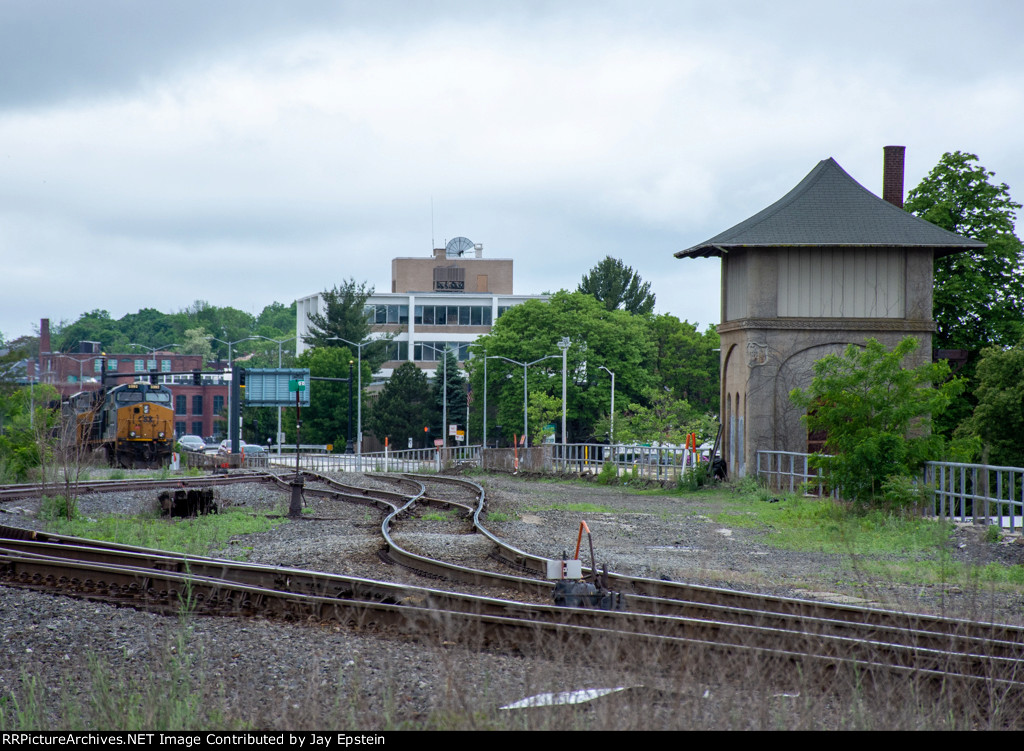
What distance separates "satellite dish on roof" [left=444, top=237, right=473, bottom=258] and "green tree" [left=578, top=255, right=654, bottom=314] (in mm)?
18855

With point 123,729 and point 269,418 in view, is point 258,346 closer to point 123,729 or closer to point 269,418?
point 269,418

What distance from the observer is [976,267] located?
39969mm

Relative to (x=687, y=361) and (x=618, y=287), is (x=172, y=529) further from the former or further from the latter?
(x=618, y=287)

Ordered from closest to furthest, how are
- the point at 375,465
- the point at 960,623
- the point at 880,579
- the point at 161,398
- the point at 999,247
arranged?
the point at 960,623 → the point at 880,579 → the point at 999,247 → the point at 161,398 → the point at 375,465

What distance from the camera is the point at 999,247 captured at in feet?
131

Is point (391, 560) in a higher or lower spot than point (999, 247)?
lower

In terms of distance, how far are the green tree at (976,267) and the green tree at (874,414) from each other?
811 inches

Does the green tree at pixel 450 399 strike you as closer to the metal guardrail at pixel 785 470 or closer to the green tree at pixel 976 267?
the green tree at pixel 976 267

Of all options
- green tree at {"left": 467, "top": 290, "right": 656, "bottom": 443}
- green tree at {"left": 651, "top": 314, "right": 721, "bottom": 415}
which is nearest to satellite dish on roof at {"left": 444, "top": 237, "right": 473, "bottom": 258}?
green tree at {"left": 651, "top": 314, "right": 721, "bottom": 415}

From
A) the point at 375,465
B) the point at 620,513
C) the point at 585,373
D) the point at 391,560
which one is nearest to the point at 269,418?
the point at 585,373

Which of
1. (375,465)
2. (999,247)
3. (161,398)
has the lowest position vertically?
(375,465)
